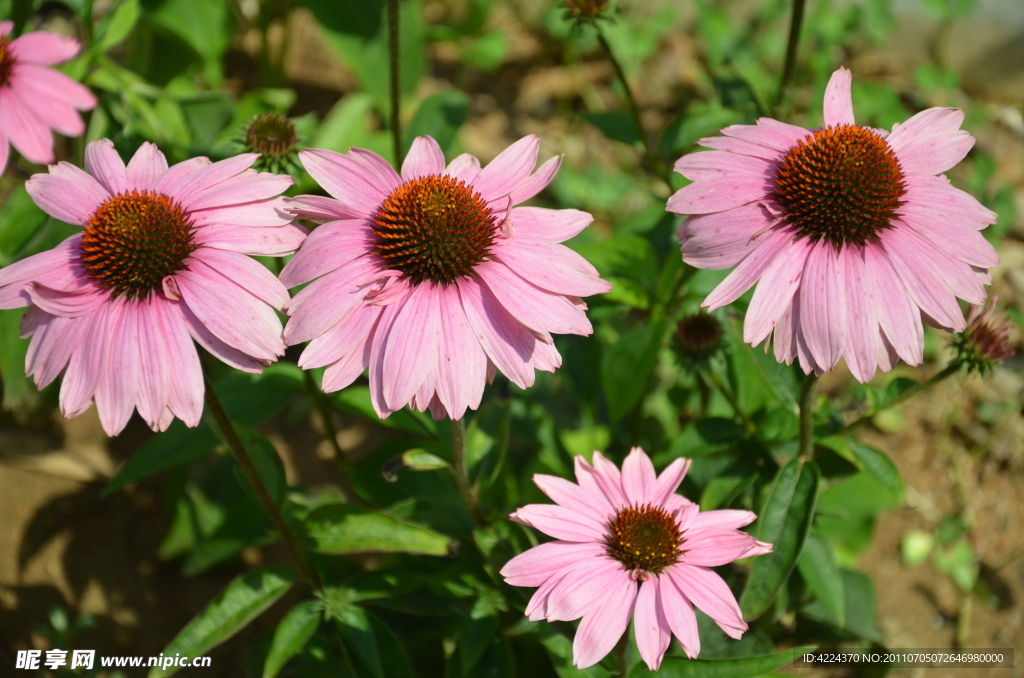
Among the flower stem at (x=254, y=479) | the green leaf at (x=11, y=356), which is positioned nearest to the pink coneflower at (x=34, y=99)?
the green leaf at (x=11, y=356)

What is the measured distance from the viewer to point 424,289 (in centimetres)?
131

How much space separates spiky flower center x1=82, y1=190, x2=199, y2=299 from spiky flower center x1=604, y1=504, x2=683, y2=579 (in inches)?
34.6

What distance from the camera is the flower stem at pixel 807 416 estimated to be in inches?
58.2

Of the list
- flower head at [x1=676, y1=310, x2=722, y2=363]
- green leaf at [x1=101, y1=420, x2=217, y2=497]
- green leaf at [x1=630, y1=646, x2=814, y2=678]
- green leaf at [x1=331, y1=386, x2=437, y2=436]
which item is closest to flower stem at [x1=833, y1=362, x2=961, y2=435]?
flower head at [x1=676, y1=310, x2=722, y2=363]

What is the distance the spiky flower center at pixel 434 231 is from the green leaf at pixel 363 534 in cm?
59

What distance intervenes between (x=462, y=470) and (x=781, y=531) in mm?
661

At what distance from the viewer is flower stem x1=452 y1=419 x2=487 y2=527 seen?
56.7 inches

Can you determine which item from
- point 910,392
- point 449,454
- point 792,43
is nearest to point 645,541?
point 449,454

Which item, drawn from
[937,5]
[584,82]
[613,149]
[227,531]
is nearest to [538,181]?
[227,531]

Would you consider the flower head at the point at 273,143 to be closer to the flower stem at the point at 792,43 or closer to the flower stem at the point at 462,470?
the flower stem at the point at 462,470

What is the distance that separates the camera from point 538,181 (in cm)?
141

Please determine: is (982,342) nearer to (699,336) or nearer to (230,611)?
(699,336)

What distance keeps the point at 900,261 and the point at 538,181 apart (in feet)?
2.08

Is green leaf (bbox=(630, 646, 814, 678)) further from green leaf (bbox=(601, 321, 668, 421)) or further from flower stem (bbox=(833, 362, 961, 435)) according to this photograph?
green leaf (bbox=(601, 321, 668, 421))
